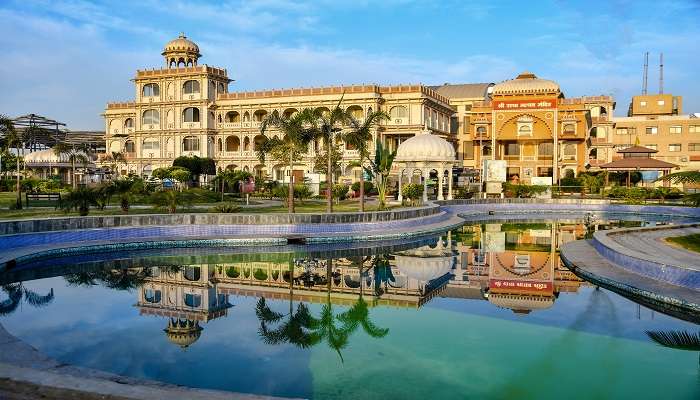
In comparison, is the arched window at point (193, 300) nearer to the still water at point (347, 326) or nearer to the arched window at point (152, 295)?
the still water at point (347, 326)

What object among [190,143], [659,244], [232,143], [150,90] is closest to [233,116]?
[232,143]

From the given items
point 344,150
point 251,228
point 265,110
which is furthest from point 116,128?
point 251,228

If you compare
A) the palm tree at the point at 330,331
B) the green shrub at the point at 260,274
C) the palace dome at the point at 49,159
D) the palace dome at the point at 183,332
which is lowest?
the palm tree at the point at 330,331

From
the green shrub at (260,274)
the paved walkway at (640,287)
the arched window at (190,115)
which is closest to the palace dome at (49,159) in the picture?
the arched window at (190,115)

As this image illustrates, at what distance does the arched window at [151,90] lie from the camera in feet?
207

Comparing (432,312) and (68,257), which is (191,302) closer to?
(432,312)

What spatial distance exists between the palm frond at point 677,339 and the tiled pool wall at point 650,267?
259 cm

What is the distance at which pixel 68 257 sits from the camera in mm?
17547

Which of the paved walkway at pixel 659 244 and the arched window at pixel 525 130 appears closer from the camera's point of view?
the paved walkway at pixel 659 244

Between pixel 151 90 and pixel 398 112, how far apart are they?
87.2 ft

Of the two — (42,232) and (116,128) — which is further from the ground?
(116,128)

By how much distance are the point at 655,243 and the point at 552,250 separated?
354 centimetres

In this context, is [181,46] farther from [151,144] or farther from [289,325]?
[289,325]

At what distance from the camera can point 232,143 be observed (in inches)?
2478
